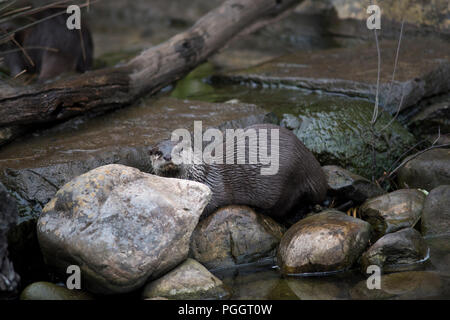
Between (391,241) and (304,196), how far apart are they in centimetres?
67

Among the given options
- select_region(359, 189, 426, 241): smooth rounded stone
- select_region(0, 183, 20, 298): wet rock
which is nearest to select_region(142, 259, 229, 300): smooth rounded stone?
select_region(0, 183, 20, 298): wet rock

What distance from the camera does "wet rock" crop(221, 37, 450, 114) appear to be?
414cm

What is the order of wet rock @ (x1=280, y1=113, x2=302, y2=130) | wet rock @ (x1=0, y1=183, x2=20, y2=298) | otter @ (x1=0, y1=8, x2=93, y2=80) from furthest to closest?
otter @ (x1=0, y1=8, x2=93, y2=80) → wet rock @ (x1=280, y1=113, x2=302, y2=130) → wet rock @ (x1=0, y1=183, x2=20, y2=298)

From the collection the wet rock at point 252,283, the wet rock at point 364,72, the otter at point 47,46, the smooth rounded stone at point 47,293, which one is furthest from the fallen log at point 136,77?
the wet rock at point 252,283

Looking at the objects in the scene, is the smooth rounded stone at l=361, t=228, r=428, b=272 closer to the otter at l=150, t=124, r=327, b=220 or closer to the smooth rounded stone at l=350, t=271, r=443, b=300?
the smooth rounded stone at l=350, t=271, r=443, b=300

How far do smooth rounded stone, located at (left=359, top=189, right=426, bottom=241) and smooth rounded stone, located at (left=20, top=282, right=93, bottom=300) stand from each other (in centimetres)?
167

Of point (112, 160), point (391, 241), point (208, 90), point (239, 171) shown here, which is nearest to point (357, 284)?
point (391, 241)

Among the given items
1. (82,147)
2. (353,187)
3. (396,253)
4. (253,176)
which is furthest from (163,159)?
(396,253)

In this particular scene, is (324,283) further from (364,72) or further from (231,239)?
(364,72)

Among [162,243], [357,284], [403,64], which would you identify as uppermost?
[403,64]

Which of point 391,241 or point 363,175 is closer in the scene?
point 391,241

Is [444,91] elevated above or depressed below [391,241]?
above

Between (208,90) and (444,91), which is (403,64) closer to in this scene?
(444,91)

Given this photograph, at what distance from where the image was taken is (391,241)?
2775 millimetres
